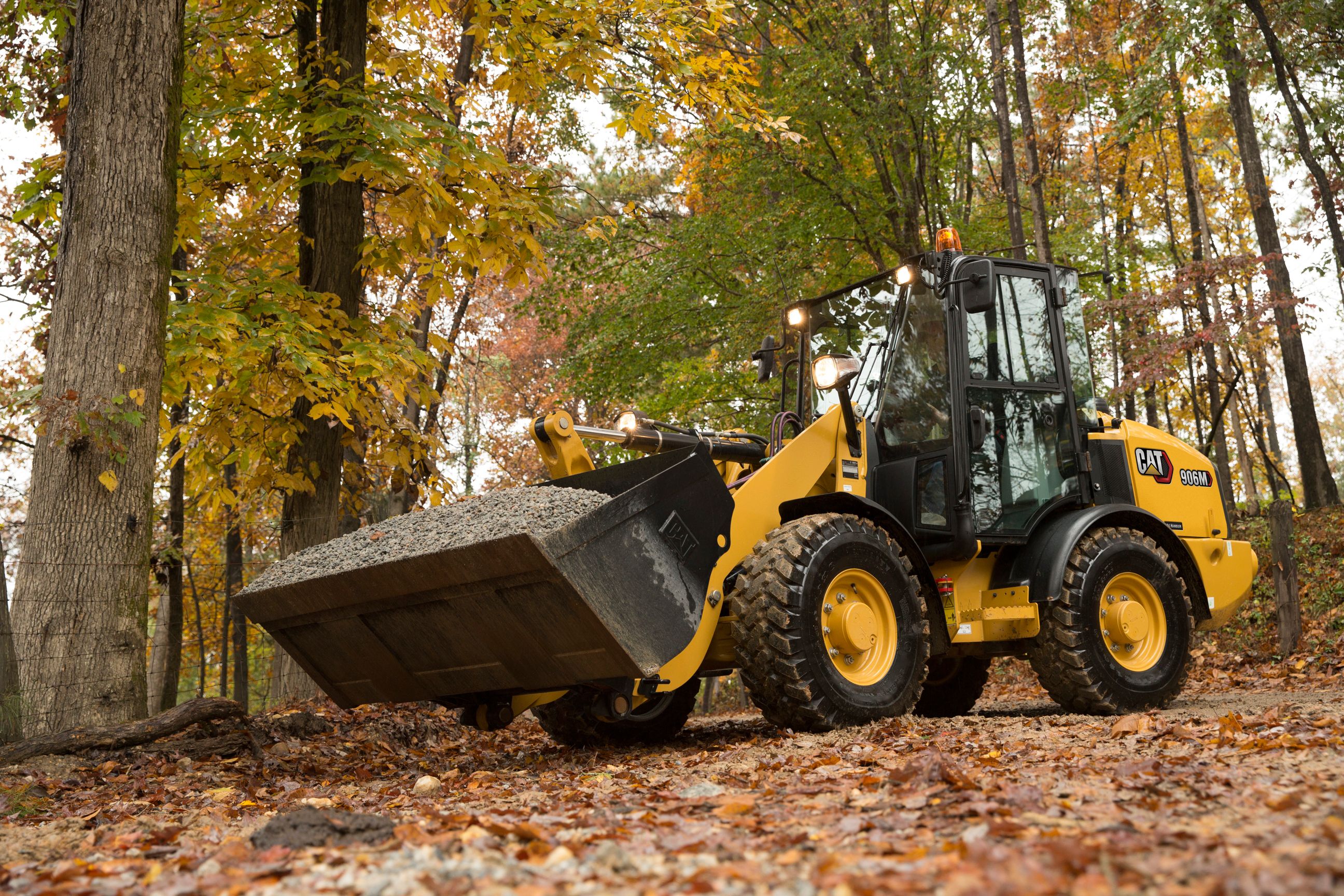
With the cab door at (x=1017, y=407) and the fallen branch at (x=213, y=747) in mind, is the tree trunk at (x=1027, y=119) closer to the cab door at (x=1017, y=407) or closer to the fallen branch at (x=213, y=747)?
the cab door at (x=1017, y=407)

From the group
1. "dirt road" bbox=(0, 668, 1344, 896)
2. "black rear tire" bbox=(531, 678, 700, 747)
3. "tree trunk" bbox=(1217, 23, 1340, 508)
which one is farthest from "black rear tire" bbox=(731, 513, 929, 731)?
"tree trunk" bbox=(1217, 23, 1340, 508)

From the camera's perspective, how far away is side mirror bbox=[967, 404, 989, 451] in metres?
6.43

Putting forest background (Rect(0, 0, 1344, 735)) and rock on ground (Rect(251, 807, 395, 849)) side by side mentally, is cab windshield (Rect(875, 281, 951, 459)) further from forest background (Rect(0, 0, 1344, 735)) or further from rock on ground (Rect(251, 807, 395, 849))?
rock on ground (Rect(251, 807, 395, 849))

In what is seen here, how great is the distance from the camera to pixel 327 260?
878 cm

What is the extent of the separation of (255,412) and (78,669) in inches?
132

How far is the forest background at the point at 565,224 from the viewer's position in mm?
7738

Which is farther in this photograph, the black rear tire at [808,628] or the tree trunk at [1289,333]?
the tree trunk at [1289,333]

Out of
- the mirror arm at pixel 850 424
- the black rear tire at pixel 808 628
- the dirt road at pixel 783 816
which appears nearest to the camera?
the dirt road at pixel 783 816

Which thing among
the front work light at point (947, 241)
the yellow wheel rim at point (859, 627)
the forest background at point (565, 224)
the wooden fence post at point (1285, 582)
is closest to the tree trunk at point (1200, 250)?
the forest background at point (565, 224)

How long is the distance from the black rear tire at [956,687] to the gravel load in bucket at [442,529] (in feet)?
11.4

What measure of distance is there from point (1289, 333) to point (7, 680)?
16.8 m

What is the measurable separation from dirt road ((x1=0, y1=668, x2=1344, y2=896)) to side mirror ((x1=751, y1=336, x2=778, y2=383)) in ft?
7.91

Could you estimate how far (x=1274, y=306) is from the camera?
46.0ft

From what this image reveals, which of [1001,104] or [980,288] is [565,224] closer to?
[1001,104]
